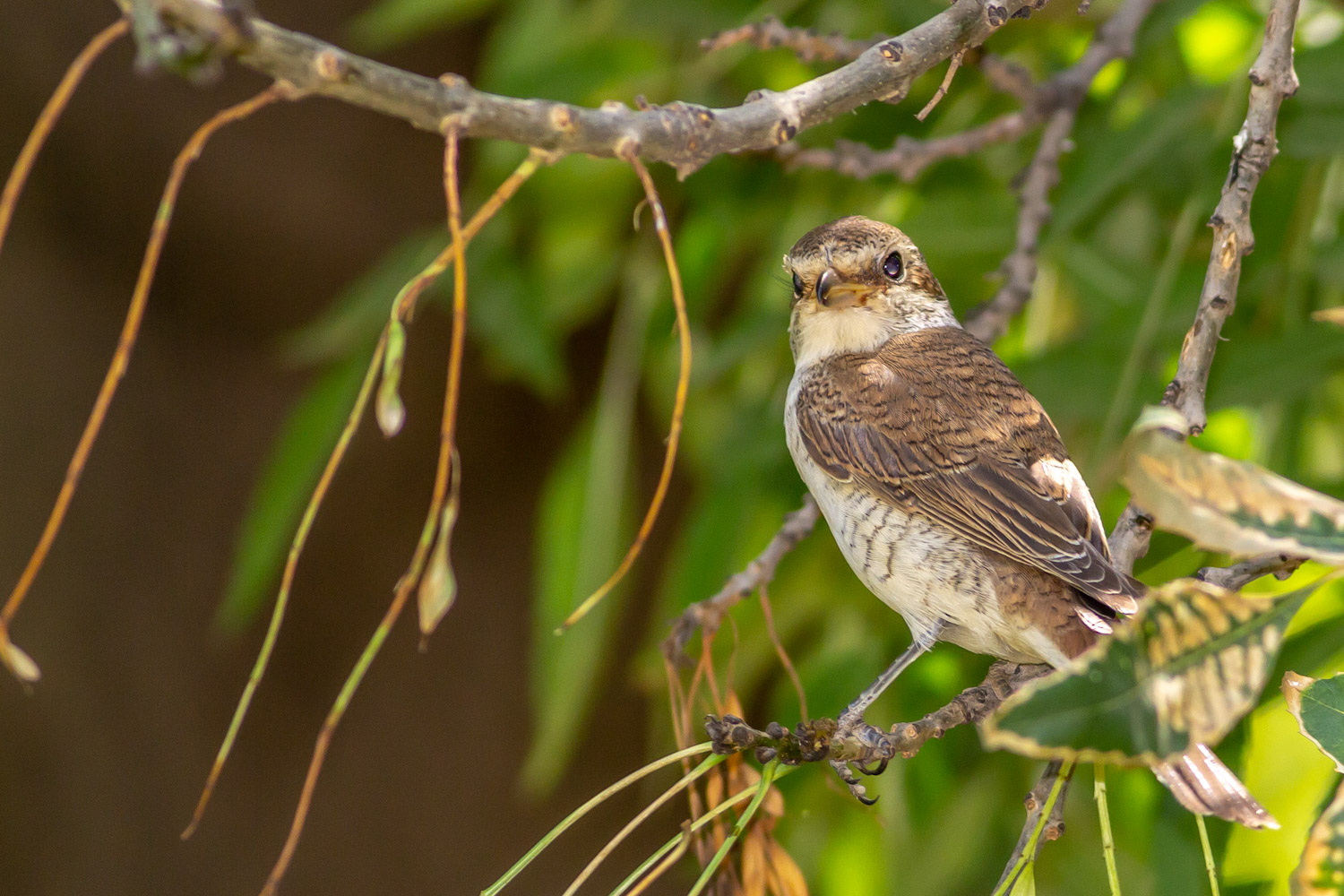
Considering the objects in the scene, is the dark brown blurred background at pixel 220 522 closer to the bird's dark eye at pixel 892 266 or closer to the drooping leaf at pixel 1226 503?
the bird's dark eye at pixel 892 266

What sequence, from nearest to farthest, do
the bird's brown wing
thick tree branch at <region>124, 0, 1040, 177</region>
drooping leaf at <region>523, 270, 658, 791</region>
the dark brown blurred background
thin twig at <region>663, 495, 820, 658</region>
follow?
thick tree branch at <region>124, 0, 1040, 177</region> < thin twig at <region>663, 495, 820, 658</region> < the bird's brown wing < drooping leaf at <region>523, 270, 658, 791</region> < the dark brown blurred background

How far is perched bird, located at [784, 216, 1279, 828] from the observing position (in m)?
1.68

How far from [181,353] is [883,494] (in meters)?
2.42

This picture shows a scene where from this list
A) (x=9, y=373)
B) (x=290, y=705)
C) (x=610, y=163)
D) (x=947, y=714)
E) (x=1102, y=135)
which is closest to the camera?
(x=947, y=714)

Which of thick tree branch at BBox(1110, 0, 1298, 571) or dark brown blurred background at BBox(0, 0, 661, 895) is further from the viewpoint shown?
dark brown blurred background at BBox(0, 0, 661, 895)

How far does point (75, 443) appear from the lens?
327 centimetres

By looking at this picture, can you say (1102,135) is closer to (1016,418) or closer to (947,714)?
(1016,418)

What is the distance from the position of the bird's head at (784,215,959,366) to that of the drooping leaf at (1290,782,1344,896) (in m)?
1.29

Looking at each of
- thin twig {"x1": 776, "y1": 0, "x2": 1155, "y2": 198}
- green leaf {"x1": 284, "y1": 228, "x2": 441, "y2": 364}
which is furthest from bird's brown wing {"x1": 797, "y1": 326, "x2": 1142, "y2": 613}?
green leaf {"x1": 284, "y1": 228, "x2": 441, "y2": 364}

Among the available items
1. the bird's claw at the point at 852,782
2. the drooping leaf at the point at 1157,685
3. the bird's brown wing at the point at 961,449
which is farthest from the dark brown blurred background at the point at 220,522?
the drooping leaf at the point at 1157,685

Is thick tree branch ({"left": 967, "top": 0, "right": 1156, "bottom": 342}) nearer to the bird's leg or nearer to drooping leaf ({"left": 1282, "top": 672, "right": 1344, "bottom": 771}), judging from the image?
the bird's leg

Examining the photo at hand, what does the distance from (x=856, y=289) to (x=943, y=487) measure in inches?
17.8

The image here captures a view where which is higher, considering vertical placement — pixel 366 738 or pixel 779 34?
pixel 779 34

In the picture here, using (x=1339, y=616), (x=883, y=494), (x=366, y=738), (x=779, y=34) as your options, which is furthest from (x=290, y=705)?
(x=1339, y=616)
